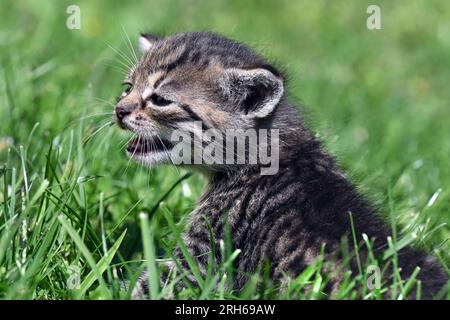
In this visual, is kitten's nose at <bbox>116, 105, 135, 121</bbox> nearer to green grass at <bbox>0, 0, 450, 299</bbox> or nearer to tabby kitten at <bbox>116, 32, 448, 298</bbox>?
tabby kitten at <bbox>116, 32, 448, 298</bbox>

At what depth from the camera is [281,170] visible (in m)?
5.36

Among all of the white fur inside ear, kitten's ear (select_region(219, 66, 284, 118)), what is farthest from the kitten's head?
the white fur inside ear

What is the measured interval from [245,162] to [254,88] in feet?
1.58

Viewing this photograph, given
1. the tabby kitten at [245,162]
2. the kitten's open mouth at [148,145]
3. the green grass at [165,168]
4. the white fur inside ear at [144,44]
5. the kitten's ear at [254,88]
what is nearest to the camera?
the green grass at [165,168]

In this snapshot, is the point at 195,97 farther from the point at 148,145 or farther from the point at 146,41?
the point at 146,41

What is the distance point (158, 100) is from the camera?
557 cm

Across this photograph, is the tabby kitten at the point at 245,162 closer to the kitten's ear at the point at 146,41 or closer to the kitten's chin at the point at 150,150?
the kitten's chin at the point at 150,150

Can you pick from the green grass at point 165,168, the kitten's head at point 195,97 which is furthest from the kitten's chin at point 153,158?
the green grass at point 165,168

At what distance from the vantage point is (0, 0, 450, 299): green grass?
4586 millimetres

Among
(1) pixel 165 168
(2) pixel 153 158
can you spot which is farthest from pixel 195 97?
(1) pixel 165 168

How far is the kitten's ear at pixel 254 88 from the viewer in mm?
5367

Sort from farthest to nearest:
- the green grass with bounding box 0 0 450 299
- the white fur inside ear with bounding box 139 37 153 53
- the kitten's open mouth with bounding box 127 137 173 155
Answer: the white fur inside ear with bounding box 139 37 153 53, the kitten's open mouth with bounding box 127 137 173 155, the green grass with bounding box 0 0 450 299
